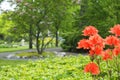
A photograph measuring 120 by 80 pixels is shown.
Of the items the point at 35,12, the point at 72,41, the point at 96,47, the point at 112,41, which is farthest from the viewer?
the point at 72,41

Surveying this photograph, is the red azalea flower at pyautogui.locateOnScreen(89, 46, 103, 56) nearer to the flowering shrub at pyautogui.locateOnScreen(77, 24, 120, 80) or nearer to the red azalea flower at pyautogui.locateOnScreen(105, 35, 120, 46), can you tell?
the flowering shrub at pyautogui.locateOnScreen(77, 24, 120, 80)

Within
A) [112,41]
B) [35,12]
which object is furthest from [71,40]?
[112,41]

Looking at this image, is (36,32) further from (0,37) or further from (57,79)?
(0,37)

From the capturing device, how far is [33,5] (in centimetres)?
1828

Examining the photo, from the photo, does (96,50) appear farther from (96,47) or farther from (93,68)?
(93,68)

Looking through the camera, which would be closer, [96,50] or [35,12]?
[96,50]

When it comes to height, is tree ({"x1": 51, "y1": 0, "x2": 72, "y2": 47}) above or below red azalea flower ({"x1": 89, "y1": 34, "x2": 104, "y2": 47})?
below

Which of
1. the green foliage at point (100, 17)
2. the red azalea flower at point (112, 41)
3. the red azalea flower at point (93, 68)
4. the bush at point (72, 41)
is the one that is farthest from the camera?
the bush at point (72, 41)

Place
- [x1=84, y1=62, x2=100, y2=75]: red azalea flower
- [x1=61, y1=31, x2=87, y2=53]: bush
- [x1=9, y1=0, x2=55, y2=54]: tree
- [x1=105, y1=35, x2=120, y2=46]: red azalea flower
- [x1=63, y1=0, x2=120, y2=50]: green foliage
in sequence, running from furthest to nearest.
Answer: [x1=61, y1=31, x2=87, y2=53]: bush < [x1=63, y1=0, x2=120, y2=50]: green foliage < [x1=9, y1=0, x2=55, y2=54]: tree < [x1=105, y1=35, x2=120, y2=46]: red azalea flower < [x1=84, y1=62, x2=100, y2=75]: red azalea flower

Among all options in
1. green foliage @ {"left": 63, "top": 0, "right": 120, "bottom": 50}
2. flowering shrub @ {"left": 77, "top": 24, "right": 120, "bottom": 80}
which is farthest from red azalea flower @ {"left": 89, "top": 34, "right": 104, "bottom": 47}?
green foliage @ {"left": 63, "top": 0, "right": 120, "bottom": 50}

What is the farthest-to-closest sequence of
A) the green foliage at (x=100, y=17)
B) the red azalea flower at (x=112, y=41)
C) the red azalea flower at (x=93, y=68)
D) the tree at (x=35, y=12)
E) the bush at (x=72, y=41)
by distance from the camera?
1. the bush at (x=72, y=41)
2. the green foliage at (x=100, y=17)
3. the tree at (x=35, y=12)
4. the red azalea flower at (x=112, y=41)
5. the red azalea flower at (x=93, y=68)

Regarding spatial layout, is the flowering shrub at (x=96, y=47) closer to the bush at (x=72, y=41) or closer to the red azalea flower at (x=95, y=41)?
the red azalea flower at (x=95, y=41)


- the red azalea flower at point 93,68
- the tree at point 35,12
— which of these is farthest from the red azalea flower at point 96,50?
the tree at point 35,12

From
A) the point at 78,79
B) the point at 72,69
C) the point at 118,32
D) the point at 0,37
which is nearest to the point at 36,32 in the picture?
the point at 72,69
